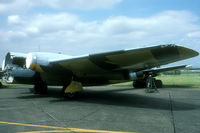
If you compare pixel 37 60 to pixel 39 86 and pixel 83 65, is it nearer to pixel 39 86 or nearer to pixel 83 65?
pixel 83 65

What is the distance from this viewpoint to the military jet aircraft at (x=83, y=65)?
19.1ft

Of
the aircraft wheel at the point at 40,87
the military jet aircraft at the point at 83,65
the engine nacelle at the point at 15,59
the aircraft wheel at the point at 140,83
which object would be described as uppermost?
the engine nacelle at the point at 15,59

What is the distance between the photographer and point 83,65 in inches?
293

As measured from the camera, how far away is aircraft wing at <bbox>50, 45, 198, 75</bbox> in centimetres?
553

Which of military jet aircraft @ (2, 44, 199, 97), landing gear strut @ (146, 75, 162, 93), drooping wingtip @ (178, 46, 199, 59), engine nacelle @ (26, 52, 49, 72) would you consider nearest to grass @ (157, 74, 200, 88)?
landing gear strut @ (146, 75, 162, 93)

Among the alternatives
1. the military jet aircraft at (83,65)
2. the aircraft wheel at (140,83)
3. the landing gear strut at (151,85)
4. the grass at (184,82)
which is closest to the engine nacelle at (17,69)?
the military jet aircraft at (83,65)

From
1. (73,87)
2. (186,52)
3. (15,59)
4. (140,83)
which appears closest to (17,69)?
(15,59)

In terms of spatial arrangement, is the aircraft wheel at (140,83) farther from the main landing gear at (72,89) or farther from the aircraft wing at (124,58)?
the main landing gear at (72,89)

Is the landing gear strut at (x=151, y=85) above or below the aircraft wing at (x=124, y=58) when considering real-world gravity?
below

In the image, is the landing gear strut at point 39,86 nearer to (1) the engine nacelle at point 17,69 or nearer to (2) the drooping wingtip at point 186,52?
(1) the engine nacelle at point 17,69

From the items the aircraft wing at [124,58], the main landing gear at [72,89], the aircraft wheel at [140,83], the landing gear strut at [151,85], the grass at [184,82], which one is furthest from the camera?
the grass at [184,82]

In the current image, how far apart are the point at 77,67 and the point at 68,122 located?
3.51 metres

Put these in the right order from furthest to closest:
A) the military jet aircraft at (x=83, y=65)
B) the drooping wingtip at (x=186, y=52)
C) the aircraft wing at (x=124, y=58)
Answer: the military jet aircraft at (x=83, y=65), the aircraft wing at (x=124, y=58), the drooping wingtip at (x=186, y=52)

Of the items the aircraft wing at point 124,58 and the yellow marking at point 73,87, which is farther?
the yellow marking at point 73,87
